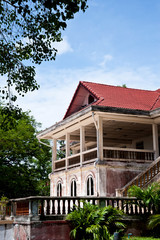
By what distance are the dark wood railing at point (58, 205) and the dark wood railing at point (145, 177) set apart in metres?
2.21

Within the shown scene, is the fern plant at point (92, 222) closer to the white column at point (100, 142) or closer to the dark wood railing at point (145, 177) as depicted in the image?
the dark wood railing at point (145, 177)

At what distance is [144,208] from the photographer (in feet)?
45.7

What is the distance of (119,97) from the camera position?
73.7ft

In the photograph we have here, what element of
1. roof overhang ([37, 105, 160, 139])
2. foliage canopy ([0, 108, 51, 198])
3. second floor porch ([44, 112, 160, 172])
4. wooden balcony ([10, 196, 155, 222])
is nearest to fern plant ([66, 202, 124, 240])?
wooden balcony ([10, 196, 155, 222])

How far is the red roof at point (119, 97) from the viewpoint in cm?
2093

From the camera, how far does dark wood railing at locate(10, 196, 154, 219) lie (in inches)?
480

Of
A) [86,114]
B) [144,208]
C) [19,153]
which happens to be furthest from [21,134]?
[144,208]

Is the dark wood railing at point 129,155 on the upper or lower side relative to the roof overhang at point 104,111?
lower

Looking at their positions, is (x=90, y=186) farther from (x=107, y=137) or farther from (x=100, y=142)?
(x=107, y=137)

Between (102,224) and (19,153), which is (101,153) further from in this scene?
(19,153)

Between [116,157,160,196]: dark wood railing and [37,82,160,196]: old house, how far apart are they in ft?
0.16

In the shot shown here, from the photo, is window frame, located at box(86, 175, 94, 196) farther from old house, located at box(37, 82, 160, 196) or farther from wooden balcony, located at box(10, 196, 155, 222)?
wooden balcony, located at box(10, 196, 155, 222)

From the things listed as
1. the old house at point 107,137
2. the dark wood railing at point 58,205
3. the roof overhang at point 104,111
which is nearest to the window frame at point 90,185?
the old house at point 107,137

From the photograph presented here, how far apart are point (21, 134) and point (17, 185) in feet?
17.9
